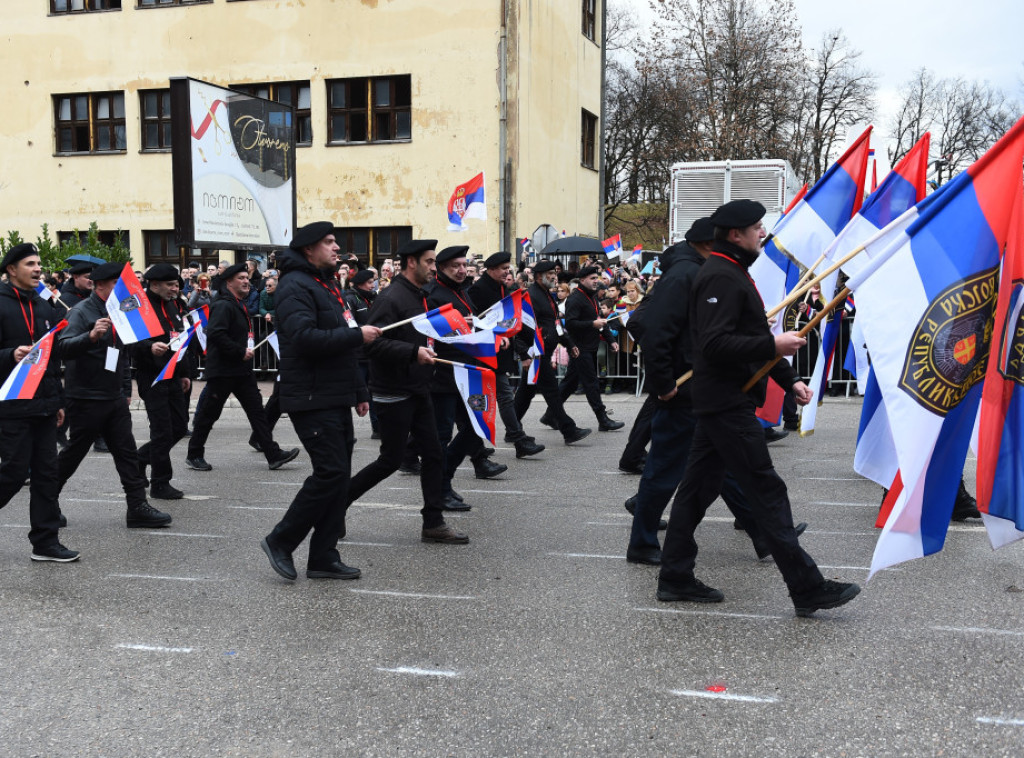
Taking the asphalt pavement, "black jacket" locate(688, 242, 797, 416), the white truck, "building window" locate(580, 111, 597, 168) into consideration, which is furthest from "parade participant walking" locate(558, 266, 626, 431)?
"building window" locate(580, 111, 597, 168)

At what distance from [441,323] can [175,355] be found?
10.5ft

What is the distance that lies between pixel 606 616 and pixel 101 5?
89.9 ft

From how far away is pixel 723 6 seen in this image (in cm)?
3975

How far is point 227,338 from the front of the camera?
1008cm

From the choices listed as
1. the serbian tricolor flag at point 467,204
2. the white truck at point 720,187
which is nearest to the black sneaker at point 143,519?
the serbian tricolor flag at point 467,204

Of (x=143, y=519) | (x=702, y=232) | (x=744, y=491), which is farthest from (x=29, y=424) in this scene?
(x=744, y=491)

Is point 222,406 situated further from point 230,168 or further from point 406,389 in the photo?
point 230,168

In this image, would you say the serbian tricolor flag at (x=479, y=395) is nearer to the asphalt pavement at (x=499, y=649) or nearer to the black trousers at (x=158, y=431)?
the asphalt pavement at (x=499, y=649)

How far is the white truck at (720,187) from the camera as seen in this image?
73.9ft

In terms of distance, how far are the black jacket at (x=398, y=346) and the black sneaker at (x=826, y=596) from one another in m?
2.74

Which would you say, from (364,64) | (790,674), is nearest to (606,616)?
(790,674)

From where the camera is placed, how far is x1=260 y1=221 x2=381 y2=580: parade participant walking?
5.94m

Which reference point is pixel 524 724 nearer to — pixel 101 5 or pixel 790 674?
pixel 790 674

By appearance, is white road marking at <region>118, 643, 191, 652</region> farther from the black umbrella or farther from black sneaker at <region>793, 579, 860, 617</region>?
the black umbrella
